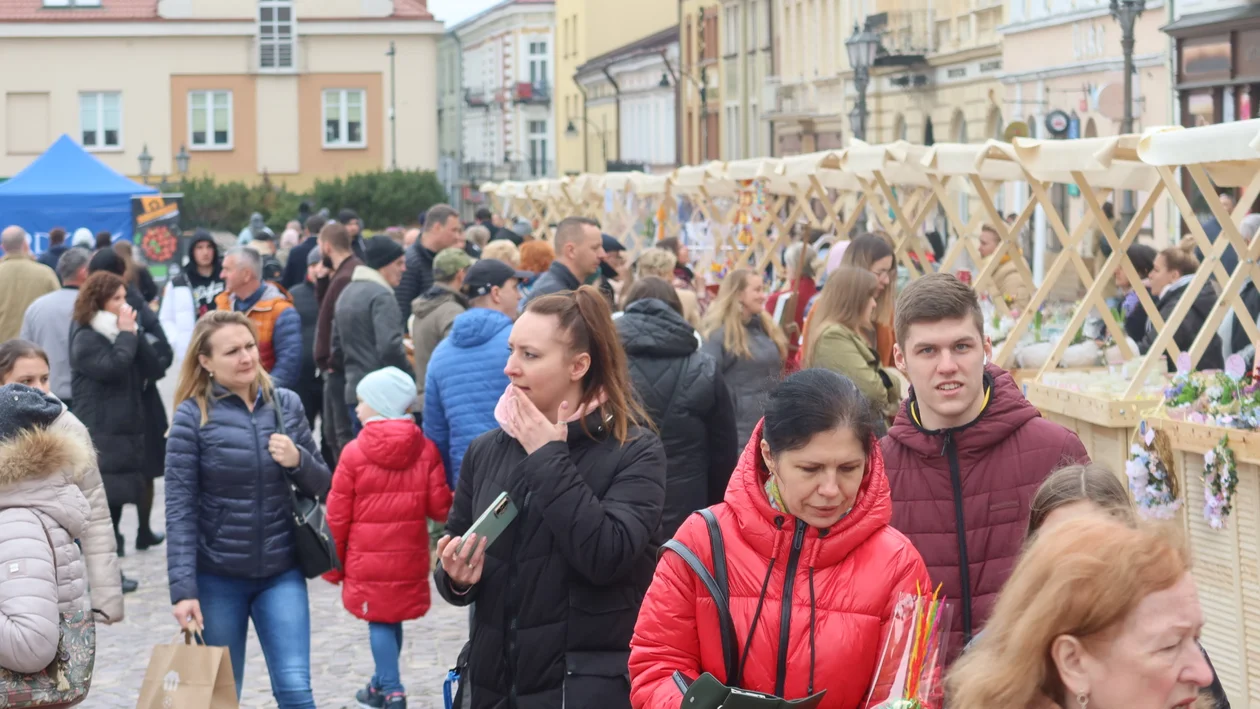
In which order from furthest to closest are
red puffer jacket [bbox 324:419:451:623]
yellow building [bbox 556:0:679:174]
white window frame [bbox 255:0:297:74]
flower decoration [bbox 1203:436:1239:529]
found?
yellow building [bbox 556:0:679:174] < white window frame [bbox 255:0:297:74] < red puffer jacket [bbox 324:419:451:623] < flower decoration [bbox 1203:436:1239:529]

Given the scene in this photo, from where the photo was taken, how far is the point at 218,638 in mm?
6070

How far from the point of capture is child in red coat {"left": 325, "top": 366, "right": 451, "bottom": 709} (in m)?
7.04

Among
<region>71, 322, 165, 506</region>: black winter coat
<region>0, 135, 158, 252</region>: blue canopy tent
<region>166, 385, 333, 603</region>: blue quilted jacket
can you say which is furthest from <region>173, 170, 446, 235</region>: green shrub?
<region>166, 385, 333, 603</region>: blue quilted jacket

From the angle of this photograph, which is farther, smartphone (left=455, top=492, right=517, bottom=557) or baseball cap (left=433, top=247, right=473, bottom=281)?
baseball cap (left=433, top=247, right=473, bottom=281)

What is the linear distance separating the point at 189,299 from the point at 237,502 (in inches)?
242

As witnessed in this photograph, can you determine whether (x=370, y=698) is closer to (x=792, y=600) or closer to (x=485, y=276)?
(x=485, y=276)

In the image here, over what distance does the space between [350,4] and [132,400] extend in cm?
6085

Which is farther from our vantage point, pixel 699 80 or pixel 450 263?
pixel 699 80

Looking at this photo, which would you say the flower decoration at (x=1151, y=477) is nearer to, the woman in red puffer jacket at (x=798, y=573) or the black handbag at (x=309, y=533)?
the black handbag at (x=309, y=533)

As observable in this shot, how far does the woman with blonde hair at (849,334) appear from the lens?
719 centimetres

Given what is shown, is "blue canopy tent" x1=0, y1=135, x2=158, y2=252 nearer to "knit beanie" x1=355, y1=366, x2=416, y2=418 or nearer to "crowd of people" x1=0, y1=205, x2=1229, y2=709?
"crowd of people" x1=0, y1=205, x2=1229, y2=709

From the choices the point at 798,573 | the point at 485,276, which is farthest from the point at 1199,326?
the point at 798,573

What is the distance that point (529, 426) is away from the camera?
4.16m

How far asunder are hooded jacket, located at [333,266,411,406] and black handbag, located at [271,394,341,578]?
162 inches
